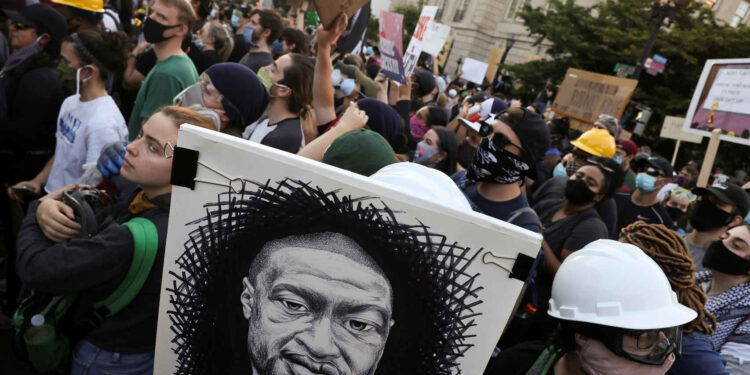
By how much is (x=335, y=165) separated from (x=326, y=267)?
0.75 metres

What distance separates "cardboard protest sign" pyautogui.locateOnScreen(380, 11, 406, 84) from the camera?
4.55 meters

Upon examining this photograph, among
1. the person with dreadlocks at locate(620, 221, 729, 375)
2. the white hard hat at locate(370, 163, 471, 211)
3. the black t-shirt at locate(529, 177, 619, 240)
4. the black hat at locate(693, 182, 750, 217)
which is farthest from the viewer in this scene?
the black t-shirt at locate(529, 177, 619, 240)

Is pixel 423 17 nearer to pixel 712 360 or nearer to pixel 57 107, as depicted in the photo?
pixel 57 107

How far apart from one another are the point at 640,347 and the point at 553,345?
29cm

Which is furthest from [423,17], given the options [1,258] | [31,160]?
[1,258]

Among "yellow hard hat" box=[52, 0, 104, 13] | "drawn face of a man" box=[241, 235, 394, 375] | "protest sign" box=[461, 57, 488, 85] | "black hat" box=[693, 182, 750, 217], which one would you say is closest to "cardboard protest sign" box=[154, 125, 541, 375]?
"drawn face of a man" box=[241, 235, 394, 375]

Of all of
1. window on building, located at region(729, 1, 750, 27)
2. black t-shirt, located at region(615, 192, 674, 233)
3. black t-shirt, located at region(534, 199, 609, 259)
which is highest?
window on building, located at region(729, 1, 750, 27)

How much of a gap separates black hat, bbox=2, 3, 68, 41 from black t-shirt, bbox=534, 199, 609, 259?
384 cm

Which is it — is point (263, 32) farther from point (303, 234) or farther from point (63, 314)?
point (303, 234)

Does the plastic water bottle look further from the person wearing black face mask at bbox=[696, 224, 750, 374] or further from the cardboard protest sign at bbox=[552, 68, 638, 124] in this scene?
the cardboard protest sign at bbox=[552, 68, 638, 124]

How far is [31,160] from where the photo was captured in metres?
3.17

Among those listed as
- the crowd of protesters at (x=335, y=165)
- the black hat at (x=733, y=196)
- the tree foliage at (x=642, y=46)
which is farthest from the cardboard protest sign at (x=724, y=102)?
the tree foliage at (x=642, y=46)

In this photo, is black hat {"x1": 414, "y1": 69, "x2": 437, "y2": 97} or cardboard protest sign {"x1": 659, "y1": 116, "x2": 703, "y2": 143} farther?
black hat {"x1": 414, "y1": 69, "x2": 437, "y2": 97}

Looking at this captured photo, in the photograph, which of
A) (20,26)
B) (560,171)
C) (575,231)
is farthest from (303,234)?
(560,171)
